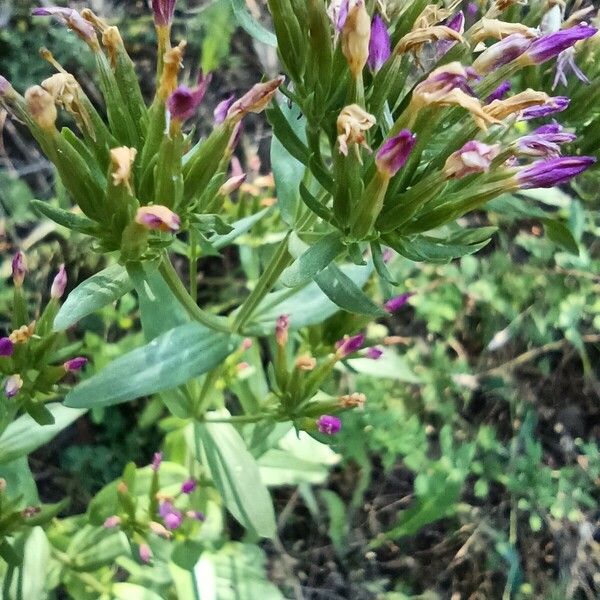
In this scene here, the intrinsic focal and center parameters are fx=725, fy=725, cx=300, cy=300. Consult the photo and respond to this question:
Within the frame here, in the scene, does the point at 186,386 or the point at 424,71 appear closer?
the point at 424,71

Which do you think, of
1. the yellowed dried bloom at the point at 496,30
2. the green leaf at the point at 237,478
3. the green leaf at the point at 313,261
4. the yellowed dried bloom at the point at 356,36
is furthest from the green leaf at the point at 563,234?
the green leaf at the point at 237,478

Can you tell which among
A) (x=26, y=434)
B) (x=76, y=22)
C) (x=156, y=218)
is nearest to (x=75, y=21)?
(x=76, y=22)

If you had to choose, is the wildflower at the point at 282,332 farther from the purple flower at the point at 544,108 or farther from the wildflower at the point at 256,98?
the purple flower at the point at 544,108

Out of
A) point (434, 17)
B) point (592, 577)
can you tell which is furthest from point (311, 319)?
point (592, 577)

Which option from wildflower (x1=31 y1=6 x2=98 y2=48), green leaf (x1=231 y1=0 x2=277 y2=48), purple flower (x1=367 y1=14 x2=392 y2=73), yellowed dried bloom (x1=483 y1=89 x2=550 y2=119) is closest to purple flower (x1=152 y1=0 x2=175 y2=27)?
wildflower (x1=31 y1=6 x2=98 y2=48)

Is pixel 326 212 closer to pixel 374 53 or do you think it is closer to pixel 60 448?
pixel 374 53

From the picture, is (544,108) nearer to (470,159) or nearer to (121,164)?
(470,159)
